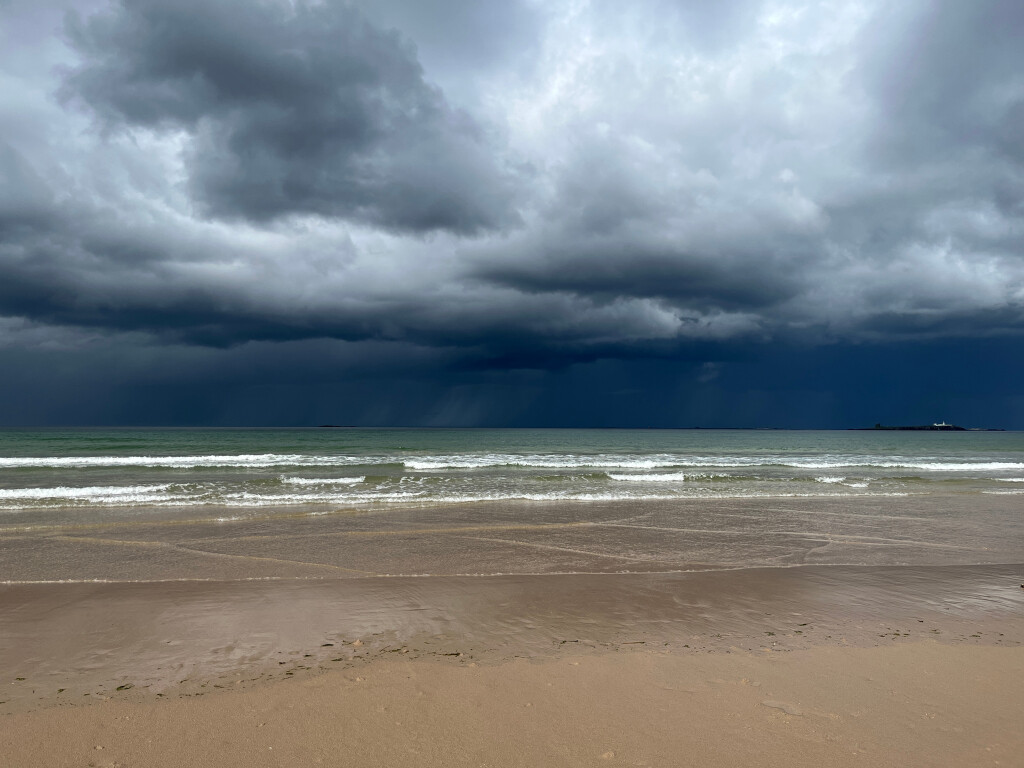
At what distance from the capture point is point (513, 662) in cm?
513

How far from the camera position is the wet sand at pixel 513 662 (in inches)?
148

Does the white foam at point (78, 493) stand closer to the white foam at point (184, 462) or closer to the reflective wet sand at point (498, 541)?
the reflective wet sand at point (498, 541)

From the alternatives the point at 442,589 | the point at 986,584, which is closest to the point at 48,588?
the point at 442,589

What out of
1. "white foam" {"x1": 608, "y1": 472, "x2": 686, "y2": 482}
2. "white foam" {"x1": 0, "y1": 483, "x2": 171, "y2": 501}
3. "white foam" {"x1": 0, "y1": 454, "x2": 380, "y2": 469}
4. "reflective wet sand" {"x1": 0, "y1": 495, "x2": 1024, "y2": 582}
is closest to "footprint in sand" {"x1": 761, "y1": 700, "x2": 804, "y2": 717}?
"reflective wet sand" {"x1": 0, "y1": 495, "x2": 1024, "y2": 582}

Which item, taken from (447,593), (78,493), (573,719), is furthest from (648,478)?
(573,719)

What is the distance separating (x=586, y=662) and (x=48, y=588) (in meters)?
7.65

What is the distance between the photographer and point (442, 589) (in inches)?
306

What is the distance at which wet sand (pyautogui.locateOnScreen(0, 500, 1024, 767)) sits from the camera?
3760 mm

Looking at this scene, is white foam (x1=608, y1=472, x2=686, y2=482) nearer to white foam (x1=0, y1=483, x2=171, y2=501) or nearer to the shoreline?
the shoreline

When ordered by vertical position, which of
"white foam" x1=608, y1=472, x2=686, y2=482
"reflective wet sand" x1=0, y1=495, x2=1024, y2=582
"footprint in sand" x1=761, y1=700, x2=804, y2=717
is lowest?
"white foam" x1=608, y1=472, x2=686, y2=482

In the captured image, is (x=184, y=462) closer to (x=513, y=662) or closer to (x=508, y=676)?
(x=513, y=662)

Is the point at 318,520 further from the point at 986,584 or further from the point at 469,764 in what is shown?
the point at 986,584

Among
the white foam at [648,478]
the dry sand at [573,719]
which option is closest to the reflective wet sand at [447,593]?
the dry sand at [573,719]

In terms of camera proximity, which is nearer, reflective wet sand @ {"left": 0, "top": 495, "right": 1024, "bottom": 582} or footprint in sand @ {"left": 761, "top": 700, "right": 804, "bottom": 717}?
footprint in sand @ {"left": 761, "top": 700, "right": 804, "bottom": 717}
